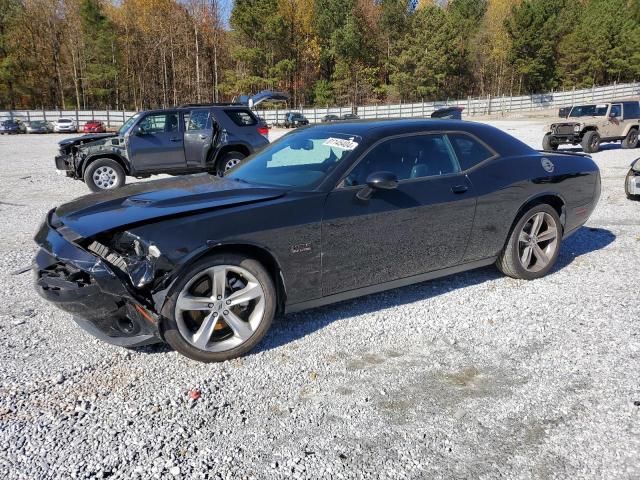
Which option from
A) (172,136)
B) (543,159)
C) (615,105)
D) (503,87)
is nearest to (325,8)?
(503,87)

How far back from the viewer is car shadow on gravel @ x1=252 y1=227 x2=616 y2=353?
140 inches

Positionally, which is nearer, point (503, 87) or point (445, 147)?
point (445, 147)

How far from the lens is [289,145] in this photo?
4.23 metres

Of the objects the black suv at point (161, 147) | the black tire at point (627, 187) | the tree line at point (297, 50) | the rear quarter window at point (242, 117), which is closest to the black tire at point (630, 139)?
the black tire at point (627, 187)

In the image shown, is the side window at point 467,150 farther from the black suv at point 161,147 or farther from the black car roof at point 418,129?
the black suv at point 161,147

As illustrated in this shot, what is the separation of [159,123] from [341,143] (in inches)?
293

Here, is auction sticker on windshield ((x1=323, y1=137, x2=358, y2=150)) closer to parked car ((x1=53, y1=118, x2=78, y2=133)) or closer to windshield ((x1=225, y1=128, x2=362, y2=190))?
windshield ((x1=225, y1=128, x2=362, y2=190))

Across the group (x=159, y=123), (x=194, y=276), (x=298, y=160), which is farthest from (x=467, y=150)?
(x=159, y=123)

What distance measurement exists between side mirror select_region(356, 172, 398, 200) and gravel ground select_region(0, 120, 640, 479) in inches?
38.2

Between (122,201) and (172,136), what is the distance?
716 cm

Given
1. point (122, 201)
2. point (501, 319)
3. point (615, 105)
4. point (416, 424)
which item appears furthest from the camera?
point (615, 105)

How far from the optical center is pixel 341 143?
3809 millimetres

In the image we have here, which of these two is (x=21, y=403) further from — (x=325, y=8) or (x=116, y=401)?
(x=325, y=8)

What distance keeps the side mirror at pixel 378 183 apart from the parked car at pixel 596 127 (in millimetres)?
13508
